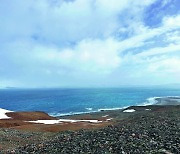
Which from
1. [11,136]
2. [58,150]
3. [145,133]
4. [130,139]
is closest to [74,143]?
[58,150]

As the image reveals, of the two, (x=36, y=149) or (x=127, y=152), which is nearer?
(x=127, y=152)

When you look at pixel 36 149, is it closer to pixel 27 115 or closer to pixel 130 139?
pixel 130 139

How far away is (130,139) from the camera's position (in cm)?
1805

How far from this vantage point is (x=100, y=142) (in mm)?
18031

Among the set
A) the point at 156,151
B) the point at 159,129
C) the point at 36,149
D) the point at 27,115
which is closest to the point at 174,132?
the point at 159,129

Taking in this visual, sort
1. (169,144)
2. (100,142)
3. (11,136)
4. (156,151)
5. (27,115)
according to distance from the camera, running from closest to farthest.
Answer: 1. (156,151)
2. (169,144)
3. (100,142)
4. (11,136)
5. (27,115)

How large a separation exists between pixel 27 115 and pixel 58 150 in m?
43.1

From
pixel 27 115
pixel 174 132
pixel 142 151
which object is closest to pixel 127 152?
pixel 142 151

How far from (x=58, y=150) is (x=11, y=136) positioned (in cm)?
1203

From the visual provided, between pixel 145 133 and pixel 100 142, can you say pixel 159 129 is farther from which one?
pixel 100 142

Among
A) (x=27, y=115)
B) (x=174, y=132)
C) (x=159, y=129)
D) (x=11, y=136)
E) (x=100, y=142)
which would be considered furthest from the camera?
(x=27, y=115)

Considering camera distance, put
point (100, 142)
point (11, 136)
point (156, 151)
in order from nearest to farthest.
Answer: point (156, 151), point (100, 142), point (11, 136)

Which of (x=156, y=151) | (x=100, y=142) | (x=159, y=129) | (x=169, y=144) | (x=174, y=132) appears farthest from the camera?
(x=159, y=129)

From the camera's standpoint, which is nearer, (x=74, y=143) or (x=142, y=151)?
(x=142, y=151)
